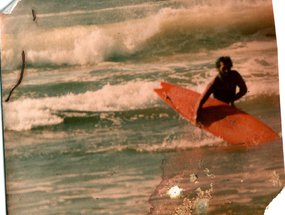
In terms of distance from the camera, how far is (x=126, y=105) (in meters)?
1.56

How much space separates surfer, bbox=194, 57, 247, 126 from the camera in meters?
1.54

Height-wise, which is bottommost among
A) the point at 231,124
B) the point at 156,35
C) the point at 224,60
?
the point at 231,124

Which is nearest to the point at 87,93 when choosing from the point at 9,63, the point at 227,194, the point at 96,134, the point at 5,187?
the point at 96,134

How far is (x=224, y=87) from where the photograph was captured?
1549mm

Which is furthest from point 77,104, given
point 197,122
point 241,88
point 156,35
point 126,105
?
point 241,88

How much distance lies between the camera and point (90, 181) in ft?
5.01

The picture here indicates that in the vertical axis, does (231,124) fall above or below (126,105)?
below

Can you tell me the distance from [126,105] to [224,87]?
29.5 inches

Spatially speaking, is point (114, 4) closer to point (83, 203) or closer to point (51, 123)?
point (51, 123)

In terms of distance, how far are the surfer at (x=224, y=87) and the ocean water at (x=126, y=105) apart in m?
0.05

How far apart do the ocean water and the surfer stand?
0.16ft

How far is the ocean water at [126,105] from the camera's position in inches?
59.9

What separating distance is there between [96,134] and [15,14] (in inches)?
44.6

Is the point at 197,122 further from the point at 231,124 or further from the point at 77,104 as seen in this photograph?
the point at 77,104
